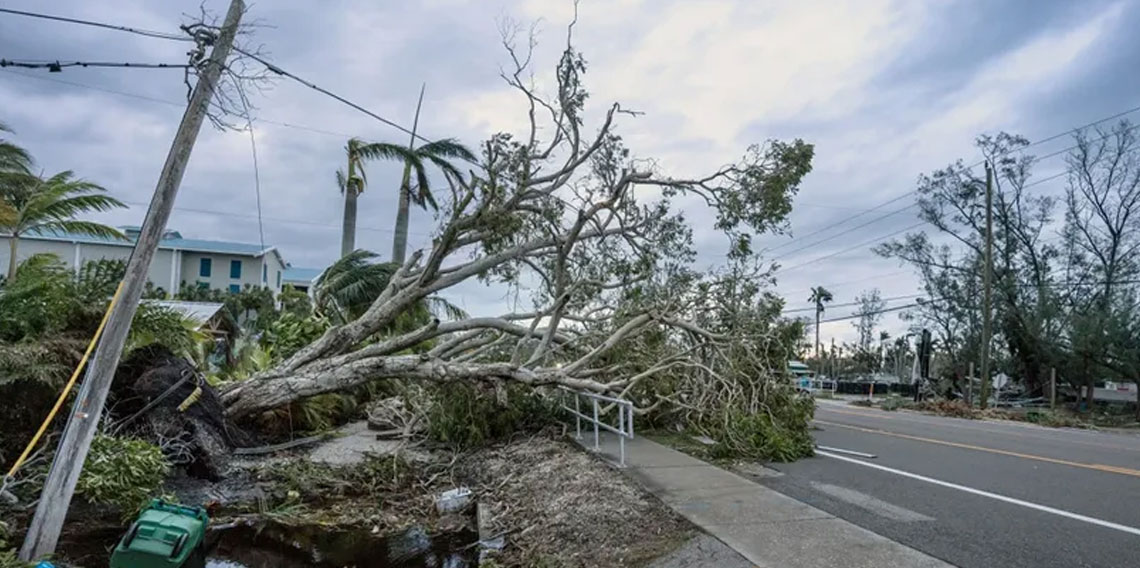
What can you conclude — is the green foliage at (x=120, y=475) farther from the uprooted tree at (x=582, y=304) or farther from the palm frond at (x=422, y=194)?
the palm frond at (x=422, y=194)

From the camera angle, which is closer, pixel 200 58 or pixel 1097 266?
pixel 200 58

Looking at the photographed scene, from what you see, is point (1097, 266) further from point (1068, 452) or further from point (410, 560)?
point (410, 560)

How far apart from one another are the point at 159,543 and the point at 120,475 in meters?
3.49

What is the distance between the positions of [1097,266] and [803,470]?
27.7 meters

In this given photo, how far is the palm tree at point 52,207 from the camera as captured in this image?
12.6 meters

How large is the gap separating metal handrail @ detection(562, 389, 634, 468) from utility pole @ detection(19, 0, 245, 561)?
16.8 feet

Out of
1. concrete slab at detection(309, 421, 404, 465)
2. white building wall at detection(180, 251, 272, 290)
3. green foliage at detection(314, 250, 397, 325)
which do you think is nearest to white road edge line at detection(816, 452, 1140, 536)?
concrete slab at detection(309, 421, 404, 465)

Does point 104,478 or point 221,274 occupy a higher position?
point 221,274

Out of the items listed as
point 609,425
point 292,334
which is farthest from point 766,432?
point 292,334

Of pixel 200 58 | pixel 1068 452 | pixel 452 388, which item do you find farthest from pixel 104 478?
pixel 1068 452

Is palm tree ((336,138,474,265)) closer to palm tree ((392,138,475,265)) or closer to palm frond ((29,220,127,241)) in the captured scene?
palm tree ((392,138,475,265))

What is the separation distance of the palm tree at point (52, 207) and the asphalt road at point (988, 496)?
13.1 metres

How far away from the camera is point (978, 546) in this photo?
526 centimetres

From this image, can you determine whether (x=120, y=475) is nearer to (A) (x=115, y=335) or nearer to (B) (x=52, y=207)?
(A) (x=115, y=335)
